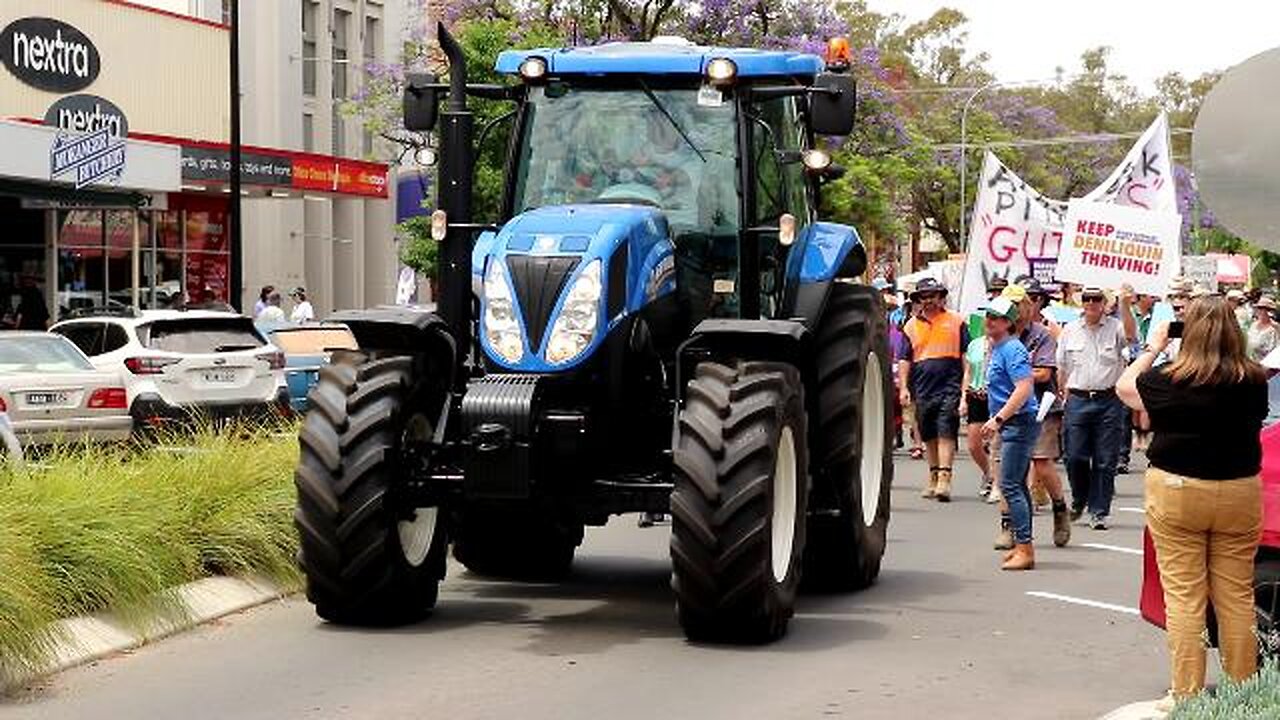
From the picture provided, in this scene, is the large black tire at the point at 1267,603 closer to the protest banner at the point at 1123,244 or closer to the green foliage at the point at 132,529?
the green foliage at the point at 132,529

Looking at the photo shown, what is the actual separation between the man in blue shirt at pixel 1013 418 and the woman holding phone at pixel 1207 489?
5286 millimetres

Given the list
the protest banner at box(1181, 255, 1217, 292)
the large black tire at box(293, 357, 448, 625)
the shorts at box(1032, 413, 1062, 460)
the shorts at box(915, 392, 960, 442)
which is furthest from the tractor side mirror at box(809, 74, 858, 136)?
the protest banner at box(1181, 255, 1217, 292)

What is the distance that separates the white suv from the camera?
70.5 ft

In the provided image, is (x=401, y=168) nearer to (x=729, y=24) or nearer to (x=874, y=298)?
(x=729, y=24)

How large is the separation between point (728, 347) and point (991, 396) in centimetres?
411

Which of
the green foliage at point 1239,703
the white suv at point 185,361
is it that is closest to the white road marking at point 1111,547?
the green foliage at point 1239,703

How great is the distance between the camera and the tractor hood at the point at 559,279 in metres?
11.0

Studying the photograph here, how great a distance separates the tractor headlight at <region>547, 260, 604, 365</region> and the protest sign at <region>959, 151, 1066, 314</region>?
18325mm

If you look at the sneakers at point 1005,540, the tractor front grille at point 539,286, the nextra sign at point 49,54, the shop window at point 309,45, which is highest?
the shop window at point 309,45

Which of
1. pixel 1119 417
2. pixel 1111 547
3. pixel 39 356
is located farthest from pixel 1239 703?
pixel 39 356

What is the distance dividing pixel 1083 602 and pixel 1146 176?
57.6 ft

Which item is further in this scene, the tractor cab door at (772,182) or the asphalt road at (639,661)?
the tractor cab door at (772,182)

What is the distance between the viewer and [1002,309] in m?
14.8

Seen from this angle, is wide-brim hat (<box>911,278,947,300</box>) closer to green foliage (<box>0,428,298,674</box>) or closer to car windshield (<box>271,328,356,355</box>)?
car windshield (<box>271,328,356,355</box>)
